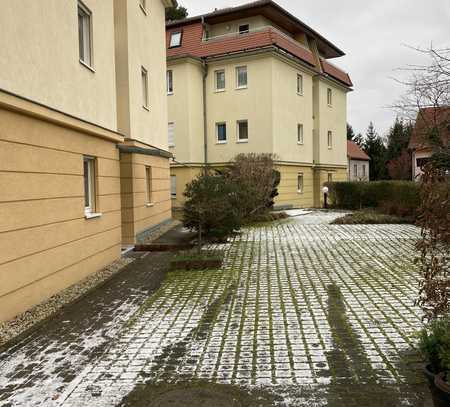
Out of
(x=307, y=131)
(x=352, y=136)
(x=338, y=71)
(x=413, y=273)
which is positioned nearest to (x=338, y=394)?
(x=413, y=273)

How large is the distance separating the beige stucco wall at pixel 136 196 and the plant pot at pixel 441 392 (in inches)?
416

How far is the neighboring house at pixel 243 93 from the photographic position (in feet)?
82.6

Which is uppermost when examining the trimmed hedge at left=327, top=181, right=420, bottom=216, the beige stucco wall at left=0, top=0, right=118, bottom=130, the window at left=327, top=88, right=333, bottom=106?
the window at left=327, top=88, right=333, bottom=106

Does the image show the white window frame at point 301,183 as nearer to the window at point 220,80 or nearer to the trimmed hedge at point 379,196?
the trimmed hedge at point 379,196

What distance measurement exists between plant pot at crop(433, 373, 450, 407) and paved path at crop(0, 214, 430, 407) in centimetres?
35

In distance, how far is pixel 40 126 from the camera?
742 centimetres

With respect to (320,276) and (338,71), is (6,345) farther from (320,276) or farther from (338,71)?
(338,71)

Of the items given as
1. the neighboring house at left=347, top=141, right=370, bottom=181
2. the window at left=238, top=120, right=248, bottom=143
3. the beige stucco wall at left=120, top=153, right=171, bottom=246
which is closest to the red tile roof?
the window at left=238, top=120, right=248, bottom=143

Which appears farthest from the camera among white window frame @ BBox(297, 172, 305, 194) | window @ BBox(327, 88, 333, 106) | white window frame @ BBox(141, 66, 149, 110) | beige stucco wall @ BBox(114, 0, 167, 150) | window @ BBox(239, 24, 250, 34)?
window @ BBox(327, 88, 333, 106)

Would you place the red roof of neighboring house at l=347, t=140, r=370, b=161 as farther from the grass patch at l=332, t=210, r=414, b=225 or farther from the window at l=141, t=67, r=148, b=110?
the window at l=141, t=67, r=148, b=110

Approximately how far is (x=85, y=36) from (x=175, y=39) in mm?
19610

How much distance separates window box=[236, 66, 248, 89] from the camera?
25938 millimetres

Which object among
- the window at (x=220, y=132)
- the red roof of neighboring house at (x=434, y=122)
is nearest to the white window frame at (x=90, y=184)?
the red roof of neighboring house at (x=434, y=122)

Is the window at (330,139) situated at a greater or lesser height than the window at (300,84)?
lesser
